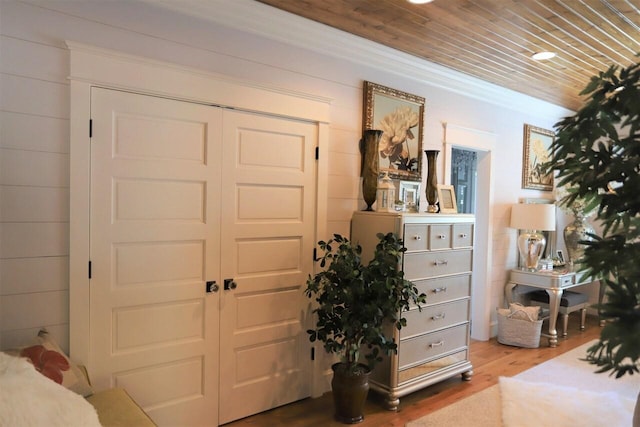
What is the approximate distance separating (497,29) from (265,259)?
88.3 inches

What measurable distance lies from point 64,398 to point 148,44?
1.82m

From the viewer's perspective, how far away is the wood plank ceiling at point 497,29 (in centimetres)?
256

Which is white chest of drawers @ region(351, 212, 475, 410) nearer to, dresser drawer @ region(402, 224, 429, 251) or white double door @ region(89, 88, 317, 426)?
dresser drawer @ region(402, 224, 429, 251)

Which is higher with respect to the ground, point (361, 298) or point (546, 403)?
point (361, 298)

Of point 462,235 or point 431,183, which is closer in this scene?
point 462,235

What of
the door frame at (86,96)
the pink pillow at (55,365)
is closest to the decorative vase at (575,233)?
the door frame at (86,96)

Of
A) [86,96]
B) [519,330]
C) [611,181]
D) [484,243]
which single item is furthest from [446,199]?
[86,96]

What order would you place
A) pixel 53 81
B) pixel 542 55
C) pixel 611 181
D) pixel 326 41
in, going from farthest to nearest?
pixel 542 55 < pixel 326 41 < pixel 53 81 < pixel 611 181

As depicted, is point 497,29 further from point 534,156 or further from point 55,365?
point 55,365

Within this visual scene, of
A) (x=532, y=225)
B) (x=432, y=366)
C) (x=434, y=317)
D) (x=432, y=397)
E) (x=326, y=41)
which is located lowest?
(x=432, y=397)

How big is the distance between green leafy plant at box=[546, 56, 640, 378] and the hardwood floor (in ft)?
7.21

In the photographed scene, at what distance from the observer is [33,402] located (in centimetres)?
144

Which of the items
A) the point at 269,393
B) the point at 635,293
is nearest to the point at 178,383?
the point at 269,393

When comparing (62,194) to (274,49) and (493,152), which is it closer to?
(274,49)
